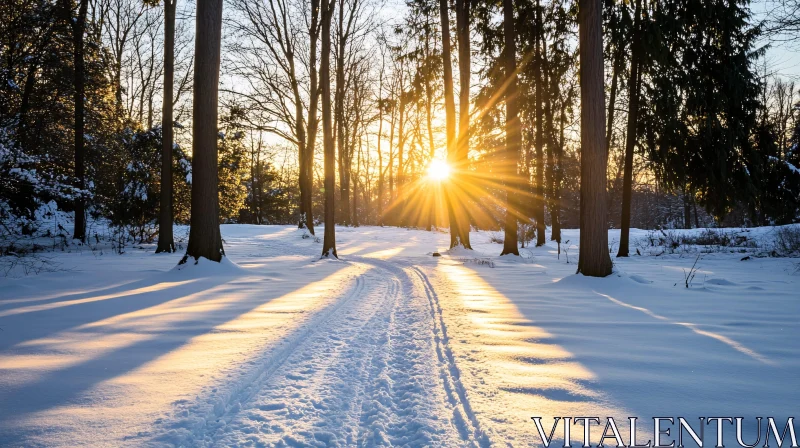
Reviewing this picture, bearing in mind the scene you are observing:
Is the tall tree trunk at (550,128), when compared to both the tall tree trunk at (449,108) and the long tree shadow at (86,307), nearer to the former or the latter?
the tall tree trunk at (449,108)

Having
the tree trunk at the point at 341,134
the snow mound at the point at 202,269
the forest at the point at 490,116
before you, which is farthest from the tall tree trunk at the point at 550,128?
the snow mound at the point at 202,269

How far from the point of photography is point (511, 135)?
41.6 feet

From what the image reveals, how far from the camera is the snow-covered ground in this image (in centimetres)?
204

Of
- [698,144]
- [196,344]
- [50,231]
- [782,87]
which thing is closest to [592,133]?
[196,344]

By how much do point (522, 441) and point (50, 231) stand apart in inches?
698

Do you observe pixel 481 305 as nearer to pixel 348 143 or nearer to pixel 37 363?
pixel 37 363

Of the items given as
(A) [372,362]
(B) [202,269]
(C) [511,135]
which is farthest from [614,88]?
(A) [372,362]

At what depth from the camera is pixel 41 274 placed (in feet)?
22.2

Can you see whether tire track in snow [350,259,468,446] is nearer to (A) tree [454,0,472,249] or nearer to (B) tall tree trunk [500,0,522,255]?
(B) tall tree trunk [500,0,522,255]

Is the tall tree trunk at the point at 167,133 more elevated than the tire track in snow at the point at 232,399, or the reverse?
the tall tree trunk at the point at 167,133

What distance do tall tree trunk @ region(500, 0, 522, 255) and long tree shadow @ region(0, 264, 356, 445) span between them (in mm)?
8254

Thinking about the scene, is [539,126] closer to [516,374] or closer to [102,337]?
[516,374]

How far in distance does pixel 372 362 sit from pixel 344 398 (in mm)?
606

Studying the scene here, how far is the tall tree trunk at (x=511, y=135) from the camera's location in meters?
12.3
